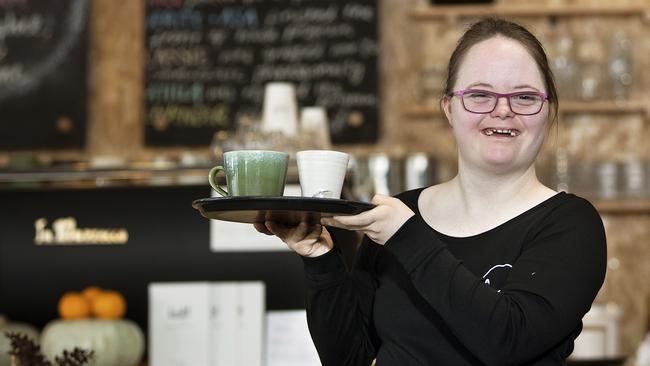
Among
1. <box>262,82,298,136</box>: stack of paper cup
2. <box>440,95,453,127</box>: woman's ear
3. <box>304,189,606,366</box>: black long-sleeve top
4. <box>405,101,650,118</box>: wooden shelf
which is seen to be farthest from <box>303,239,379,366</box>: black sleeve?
<box>405,101,650,118</box>: wooden shelf

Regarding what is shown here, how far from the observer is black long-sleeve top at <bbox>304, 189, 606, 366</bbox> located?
132 cm

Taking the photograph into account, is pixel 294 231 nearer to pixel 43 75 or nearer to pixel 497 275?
pixel 497 275

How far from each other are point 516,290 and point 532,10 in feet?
11.3

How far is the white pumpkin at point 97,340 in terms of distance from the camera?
244cm

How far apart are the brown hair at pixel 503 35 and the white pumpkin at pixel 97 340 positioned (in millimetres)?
1236

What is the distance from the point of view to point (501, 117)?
141 centimetres

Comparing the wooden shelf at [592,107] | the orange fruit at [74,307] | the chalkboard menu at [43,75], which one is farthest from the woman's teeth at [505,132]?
the chalkboard menu at [43,75]

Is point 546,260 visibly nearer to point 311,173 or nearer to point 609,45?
point 311,173

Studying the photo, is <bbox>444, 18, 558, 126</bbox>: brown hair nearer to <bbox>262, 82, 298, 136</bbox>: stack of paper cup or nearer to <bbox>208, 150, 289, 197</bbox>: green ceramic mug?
<bbox>208, 150, 289, 197</bbox>: green ceramic mug

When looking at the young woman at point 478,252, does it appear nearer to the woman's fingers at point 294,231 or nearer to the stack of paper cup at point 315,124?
the woman's fingers at point 294,231

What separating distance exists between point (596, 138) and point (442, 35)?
2.69 feet

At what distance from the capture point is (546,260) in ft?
4.50

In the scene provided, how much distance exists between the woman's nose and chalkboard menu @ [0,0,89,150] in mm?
3620

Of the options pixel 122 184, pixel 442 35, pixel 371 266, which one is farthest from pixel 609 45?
pixel 371 266
